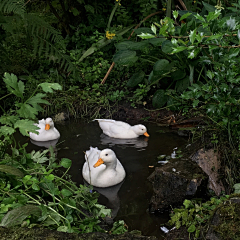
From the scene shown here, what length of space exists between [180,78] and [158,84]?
0.83 metres

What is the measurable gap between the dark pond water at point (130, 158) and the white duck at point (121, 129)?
0.29ft

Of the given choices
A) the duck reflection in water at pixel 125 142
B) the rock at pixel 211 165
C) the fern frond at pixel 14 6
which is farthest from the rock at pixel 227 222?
the fern frond at pixel 14 6

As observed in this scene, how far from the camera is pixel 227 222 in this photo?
1700 mm

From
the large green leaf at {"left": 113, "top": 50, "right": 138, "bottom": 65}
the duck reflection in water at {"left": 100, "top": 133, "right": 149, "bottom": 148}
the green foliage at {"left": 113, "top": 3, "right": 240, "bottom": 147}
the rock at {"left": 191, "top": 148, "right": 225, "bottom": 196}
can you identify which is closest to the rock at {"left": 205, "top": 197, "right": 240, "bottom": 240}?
the green foliage at {"left": 113, "top": 3, "right": 240, "bottom": 147}

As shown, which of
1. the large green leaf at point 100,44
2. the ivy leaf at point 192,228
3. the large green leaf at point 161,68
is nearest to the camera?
the ivy leaf at point 192,228

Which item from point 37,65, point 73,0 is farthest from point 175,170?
point 73,0

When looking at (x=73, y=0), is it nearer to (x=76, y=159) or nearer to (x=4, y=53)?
(x=4, y=53)

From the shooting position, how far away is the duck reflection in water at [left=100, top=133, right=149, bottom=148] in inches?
193

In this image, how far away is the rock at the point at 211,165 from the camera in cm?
324

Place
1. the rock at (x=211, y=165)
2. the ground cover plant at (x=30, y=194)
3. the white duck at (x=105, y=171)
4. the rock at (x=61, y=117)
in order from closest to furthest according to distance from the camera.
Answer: the ground cover plant at (x=30, y=194) < the rock at (x=211, y=165) < the white duck at (x=105, y=171) < the rock at (x=61, y=117)

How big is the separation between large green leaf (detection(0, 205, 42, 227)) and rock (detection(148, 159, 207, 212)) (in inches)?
74.6

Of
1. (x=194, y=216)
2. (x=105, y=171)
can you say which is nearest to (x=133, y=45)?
(x=105, y=171)

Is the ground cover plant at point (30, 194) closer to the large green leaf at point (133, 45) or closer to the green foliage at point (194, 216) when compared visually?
the green foliage at point (194, 216)

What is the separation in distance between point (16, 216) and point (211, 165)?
246 centimetres
